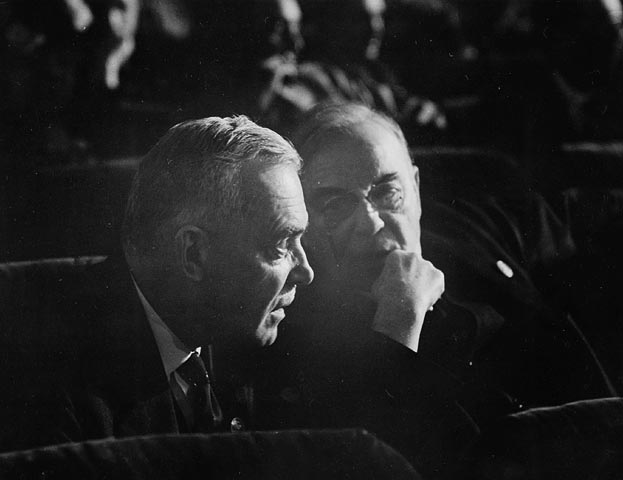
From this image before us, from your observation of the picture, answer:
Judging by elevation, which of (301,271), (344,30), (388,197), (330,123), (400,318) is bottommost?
(400,318)

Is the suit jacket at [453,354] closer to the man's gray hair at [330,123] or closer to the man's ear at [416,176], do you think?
the man's ear at [416,176]

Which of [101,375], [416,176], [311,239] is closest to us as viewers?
[101,375]

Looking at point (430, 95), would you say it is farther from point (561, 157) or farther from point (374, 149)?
point (561, 157)

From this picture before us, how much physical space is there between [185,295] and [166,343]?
109 millimetres

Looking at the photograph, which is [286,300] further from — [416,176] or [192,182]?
[416,176]

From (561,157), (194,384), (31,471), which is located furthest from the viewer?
(561,157)

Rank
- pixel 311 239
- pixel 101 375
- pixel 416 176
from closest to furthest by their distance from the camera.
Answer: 1. pixel 101 375
2. pixel 311 239
3. pixel 416 176

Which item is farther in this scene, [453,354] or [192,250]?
[453,354]

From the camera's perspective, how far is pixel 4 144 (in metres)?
1.87

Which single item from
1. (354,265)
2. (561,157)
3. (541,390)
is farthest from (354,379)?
(561,157)

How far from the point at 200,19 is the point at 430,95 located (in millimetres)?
555

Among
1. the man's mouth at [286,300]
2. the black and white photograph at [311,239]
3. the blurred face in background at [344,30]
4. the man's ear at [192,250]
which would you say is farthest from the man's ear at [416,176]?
the man's ear at [192,250]

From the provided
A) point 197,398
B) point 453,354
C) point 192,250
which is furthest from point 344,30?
point 197,398

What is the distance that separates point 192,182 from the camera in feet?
5.87
